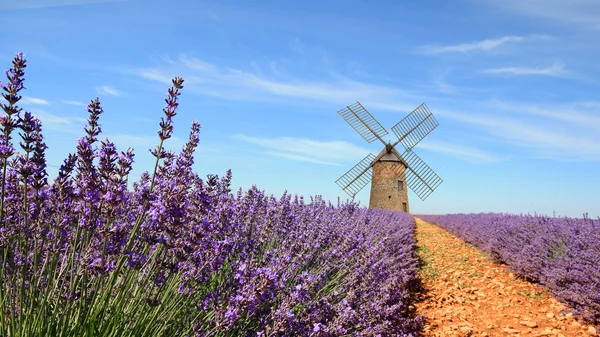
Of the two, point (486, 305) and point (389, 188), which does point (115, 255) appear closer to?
point (486, 305)

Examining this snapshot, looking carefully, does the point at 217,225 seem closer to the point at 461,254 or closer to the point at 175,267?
the point at 175,267

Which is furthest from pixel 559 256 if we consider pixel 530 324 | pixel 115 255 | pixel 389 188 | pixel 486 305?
pixel 389 188

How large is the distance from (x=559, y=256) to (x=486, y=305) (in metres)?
1.34

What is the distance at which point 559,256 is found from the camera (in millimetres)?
6621

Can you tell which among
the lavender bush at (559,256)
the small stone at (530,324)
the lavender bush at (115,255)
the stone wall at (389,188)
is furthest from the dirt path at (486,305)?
the stone wall at (389,188)

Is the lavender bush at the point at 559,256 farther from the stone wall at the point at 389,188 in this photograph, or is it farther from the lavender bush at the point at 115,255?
the stone wall at the point at 389,188

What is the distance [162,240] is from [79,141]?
0.62 metres

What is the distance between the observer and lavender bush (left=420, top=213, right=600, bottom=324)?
5.51 meters

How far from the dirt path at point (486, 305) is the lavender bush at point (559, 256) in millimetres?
231

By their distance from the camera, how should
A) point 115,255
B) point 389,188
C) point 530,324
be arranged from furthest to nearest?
point 389,188 < point 530,324 < point 115,255

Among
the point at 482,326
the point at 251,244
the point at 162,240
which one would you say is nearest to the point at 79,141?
the point at 162,240

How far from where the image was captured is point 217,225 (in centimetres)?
290

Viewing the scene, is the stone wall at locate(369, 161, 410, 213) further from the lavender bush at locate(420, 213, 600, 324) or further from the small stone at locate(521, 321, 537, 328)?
the small stone at locate(521, 321, 537, 328)

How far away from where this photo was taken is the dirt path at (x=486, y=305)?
211 inches
